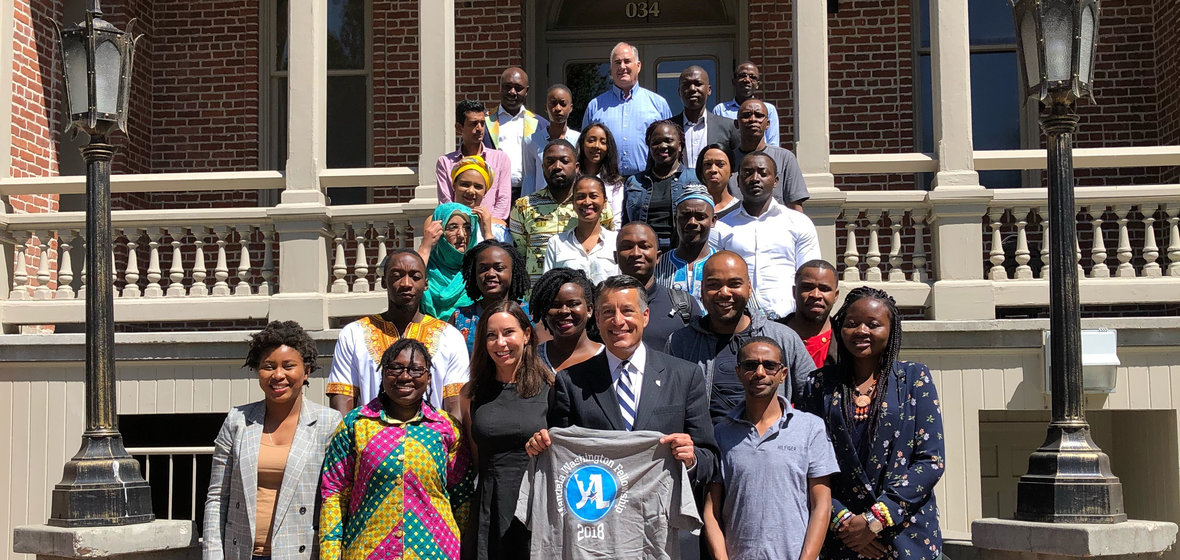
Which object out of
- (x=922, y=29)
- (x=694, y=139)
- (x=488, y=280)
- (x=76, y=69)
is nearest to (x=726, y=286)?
(x=488, y=280)

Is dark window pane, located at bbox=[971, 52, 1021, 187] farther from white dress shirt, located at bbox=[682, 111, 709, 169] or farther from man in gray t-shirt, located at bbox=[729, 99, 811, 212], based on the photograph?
white dress shirt, located at bbox=[682, 111, 709, 169]

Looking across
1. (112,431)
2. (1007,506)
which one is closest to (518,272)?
(112,431)

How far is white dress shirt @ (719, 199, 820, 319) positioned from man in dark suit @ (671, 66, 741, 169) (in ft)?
4.22

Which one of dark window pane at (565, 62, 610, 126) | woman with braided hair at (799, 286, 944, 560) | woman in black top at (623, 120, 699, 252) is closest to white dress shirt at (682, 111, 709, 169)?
woman in black top at (623, 120, 699, 252)

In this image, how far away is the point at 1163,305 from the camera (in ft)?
34.9

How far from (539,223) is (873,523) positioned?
112 inches

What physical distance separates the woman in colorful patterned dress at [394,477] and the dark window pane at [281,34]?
8.41 meters

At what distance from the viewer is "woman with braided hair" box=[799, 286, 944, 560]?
4691 millimetres

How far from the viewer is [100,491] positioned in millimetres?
6270

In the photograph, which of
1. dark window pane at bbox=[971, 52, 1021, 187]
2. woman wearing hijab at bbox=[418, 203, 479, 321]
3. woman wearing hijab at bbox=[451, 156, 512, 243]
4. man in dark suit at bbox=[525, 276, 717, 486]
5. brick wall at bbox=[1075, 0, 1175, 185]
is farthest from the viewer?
dark window pane at bbox=[971, 52, 1021, 187]

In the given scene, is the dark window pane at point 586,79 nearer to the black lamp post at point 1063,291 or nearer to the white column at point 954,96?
the white column at point 954,96

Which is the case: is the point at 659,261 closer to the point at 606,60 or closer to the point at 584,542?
the point at 584,542

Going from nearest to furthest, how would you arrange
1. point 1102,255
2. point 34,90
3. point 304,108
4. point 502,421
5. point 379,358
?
1. point 502,421
2. point 379,358
3. point 1102,255
4. point 304,108
5. point 34,90

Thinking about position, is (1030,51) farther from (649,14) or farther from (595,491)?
(649,14)
